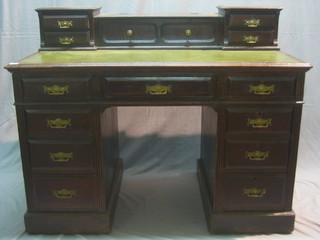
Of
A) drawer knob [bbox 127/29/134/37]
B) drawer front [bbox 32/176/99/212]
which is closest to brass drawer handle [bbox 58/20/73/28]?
drawer knob [bbox 127/29/134/37]

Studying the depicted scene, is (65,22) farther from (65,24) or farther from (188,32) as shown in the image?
(188,32)

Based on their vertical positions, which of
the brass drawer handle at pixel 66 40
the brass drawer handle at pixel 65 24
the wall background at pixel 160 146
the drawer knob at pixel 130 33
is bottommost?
the wall background at pixel 160 146

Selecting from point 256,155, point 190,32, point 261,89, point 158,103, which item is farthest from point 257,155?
point 190,32

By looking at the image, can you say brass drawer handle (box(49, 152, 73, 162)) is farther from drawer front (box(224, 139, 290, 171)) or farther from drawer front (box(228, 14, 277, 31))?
drawer front (box(228, 14, 277, 31))

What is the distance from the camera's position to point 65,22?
91.8 inches

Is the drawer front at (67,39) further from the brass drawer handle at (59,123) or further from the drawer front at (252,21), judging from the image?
the drawer front at (252,21)

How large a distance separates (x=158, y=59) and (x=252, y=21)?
2.22 feet

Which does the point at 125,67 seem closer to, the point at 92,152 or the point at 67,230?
the point at 92,152

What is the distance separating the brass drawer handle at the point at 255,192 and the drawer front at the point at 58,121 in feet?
2.81

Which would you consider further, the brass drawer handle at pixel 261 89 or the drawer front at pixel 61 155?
the drawer front at pixel 61 155

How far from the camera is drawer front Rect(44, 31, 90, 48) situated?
2348 millimetres

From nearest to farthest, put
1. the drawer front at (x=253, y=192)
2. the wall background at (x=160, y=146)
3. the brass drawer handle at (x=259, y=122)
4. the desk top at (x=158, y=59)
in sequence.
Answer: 1. the desk top at (x=158, y=59)
2. the brass drawer handle at (x=259, y=122)
3. the drawer front at (x=253, y=192)
4. the wall background at (x=160, y=146)

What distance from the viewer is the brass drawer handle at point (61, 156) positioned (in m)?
2.06

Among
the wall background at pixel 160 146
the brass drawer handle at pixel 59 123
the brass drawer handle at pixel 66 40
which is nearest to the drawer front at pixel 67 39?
the brass drawer handle at pixel 66 40
